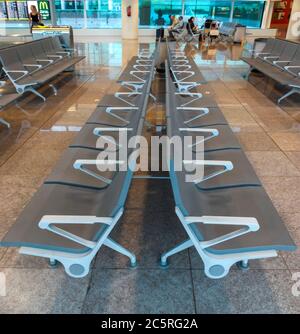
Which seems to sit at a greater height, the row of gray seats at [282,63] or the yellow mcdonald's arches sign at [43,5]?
the yellow mcdonald's arches sign at [43,5]

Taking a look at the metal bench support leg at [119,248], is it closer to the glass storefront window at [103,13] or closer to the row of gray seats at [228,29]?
the row of gray seats at [228,29]

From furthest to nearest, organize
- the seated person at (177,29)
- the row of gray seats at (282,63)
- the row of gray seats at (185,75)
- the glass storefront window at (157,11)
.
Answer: the glass storefront window at (157,11), the seated person at (177,29), the row of gray seats at (282,63), the row of gray seats at (185,75)

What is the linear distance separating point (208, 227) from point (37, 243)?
0.86 m

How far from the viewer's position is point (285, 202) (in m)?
2.52

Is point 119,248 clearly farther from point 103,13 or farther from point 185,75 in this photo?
point 103,13

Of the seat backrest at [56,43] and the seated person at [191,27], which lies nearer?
the seat backrest at [56,43]

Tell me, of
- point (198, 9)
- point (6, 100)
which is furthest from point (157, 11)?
point (6, 100)

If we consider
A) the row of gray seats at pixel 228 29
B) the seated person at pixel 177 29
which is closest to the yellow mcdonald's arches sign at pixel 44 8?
the seated person at pixel 177 29

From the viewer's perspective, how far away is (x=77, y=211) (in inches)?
68.2

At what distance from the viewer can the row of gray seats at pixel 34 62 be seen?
4.61 m

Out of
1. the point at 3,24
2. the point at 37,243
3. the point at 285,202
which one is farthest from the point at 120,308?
the point at 3,24

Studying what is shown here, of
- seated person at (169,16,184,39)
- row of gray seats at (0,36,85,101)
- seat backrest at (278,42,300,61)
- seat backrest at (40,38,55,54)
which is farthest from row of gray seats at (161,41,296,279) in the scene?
seated person at (169,16,184,39)

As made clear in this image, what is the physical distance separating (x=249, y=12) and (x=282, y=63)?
530 inches

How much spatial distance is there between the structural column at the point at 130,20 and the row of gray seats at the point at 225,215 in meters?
12.6
